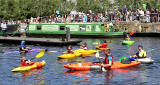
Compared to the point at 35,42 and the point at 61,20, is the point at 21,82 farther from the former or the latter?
the point at 61,20

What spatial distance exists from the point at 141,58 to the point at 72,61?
574cm

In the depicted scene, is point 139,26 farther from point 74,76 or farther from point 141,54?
point 74,76

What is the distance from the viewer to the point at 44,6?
75.8 m

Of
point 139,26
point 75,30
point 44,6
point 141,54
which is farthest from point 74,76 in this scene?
point 44,6

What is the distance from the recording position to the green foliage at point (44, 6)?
72.1 meters

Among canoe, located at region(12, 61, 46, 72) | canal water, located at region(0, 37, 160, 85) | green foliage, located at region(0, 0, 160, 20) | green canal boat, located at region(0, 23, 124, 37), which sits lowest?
canal water, located at region(0, 37, 160, 85)

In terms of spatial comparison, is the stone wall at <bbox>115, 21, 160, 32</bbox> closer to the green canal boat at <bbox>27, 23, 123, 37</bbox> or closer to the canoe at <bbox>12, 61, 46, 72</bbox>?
the green canal boat at <bbox>27, 23, 123, 37</bbox>

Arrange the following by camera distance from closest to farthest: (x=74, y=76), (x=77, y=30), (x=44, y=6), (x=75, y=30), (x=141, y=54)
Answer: (x=74, y=76)
(x=141, y=54)
(x=77, y=30)
(x=75, y=30)
(x=44, y=6)

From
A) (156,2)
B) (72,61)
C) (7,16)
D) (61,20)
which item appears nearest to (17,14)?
(7,16)

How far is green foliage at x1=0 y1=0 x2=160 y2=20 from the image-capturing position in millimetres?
72062

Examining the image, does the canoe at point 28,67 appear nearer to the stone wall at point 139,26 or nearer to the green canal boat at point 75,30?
the green canal boat at point 75,30

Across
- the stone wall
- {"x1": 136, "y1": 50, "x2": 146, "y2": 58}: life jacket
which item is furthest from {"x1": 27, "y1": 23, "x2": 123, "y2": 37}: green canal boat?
{"x1": 136, "y1": 50, "x2": 146, "y2": 58}: life jacket

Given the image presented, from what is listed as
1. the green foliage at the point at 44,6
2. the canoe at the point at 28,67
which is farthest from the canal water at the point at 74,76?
the green foliage at the point at 44,6

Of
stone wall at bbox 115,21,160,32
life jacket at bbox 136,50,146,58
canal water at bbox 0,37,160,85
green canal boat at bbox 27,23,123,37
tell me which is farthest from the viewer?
stone wall at bbox 115,21,160,32
